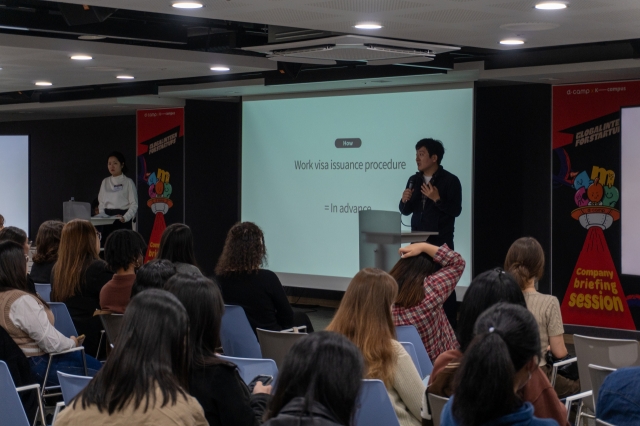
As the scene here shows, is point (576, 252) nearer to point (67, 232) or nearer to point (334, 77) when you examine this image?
point (334, 77)

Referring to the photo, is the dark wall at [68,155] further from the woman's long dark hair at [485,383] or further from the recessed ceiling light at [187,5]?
the woman's long dark hair at [485,383]

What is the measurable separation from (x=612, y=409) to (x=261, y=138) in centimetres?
807

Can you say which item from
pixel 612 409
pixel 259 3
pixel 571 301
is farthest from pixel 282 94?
pixel 612 409

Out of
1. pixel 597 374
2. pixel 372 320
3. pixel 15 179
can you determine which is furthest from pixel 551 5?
pixel 15 179

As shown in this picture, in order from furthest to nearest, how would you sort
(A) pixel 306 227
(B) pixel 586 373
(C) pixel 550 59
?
(A) pixel 306 227 → (C) pixel 550 59 → (B) pixel 586 373

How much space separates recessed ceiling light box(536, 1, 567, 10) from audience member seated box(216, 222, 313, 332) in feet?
7.32

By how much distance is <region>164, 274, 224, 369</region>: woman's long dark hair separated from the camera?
105 inches

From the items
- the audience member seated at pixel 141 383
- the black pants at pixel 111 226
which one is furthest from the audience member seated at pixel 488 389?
the black pants at pixel 111 226

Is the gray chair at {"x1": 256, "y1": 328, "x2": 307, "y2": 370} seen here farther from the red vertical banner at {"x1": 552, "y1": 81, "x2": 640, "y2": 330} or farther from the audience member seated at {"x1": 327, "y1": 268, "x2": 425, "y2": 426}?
the red vertical banner at {"x1": 552, "y1": 81, "x2": 640, "y2": 330}

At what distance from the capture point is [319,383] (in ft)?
6.02

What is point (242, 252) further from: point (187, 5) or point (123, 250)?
point (187, 5)

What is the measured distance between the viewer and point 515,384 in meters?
2.11

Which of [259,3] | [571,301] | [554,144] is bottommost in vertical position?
[571,301]

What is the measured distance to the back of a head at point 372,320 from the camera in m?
3.10
